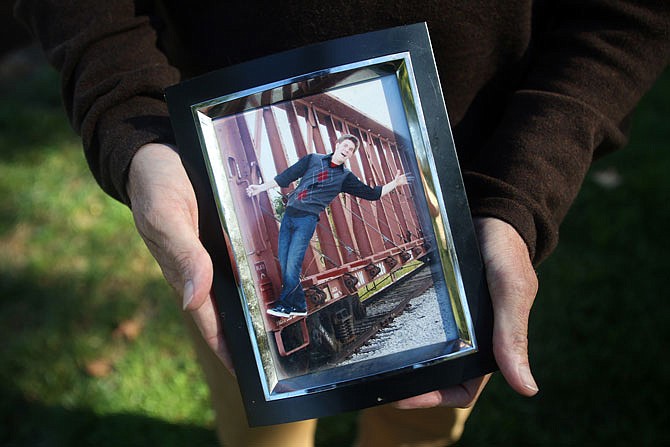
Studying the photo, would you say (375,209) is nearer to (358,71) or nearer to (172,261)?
(358,71)

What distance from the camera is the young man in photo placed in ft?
3.02

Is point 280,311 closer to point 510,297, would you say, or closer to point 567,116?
point 510,297

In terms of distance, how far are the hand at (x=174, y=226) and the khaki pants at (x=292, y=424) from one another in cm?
29

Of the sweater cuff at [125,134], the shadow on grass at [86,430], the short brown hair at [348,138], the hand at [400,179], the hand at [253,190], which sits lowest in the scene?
the shadow on grass at [86,430]

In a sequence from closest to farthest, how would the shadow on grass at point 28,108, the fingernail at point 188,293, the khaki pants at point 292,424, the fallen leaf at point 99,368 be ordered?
1. the fingernail at point 188,293
2. the khaki pants at point 292,424
3. the fallen leaf at point 99,368
4. the shadow on grass at point 28,108

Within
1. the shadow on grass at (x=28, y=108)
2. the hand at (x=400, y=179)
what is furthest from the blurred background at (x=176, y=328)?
the hand at (x=400, y=179)

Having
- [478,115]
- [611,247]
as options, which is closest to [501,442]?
[611,247]

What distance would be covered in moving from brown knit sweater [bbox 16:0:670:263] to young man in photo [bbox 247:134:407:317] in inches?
8.3

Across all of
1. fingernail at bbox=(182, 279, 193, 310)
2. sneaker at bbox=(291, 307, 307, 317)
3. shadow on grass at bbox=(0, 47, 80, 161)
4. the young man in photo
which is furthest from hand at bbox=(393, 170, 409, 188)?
shadow on grass at bbox=(0, 47, 80, 161)

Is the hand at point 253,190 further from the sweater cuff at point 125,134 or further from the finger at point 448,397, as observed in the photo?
the finger at point 448,397

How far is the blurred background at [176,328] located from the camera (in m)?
1.79

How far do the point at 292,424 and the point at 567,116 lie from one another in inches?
32.1

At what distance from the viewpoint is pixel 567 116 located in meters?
1.01

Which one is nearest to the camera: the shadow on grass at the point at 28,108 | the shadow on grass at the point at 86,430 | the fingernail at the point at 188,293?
the fingernail at the point at 188,293
